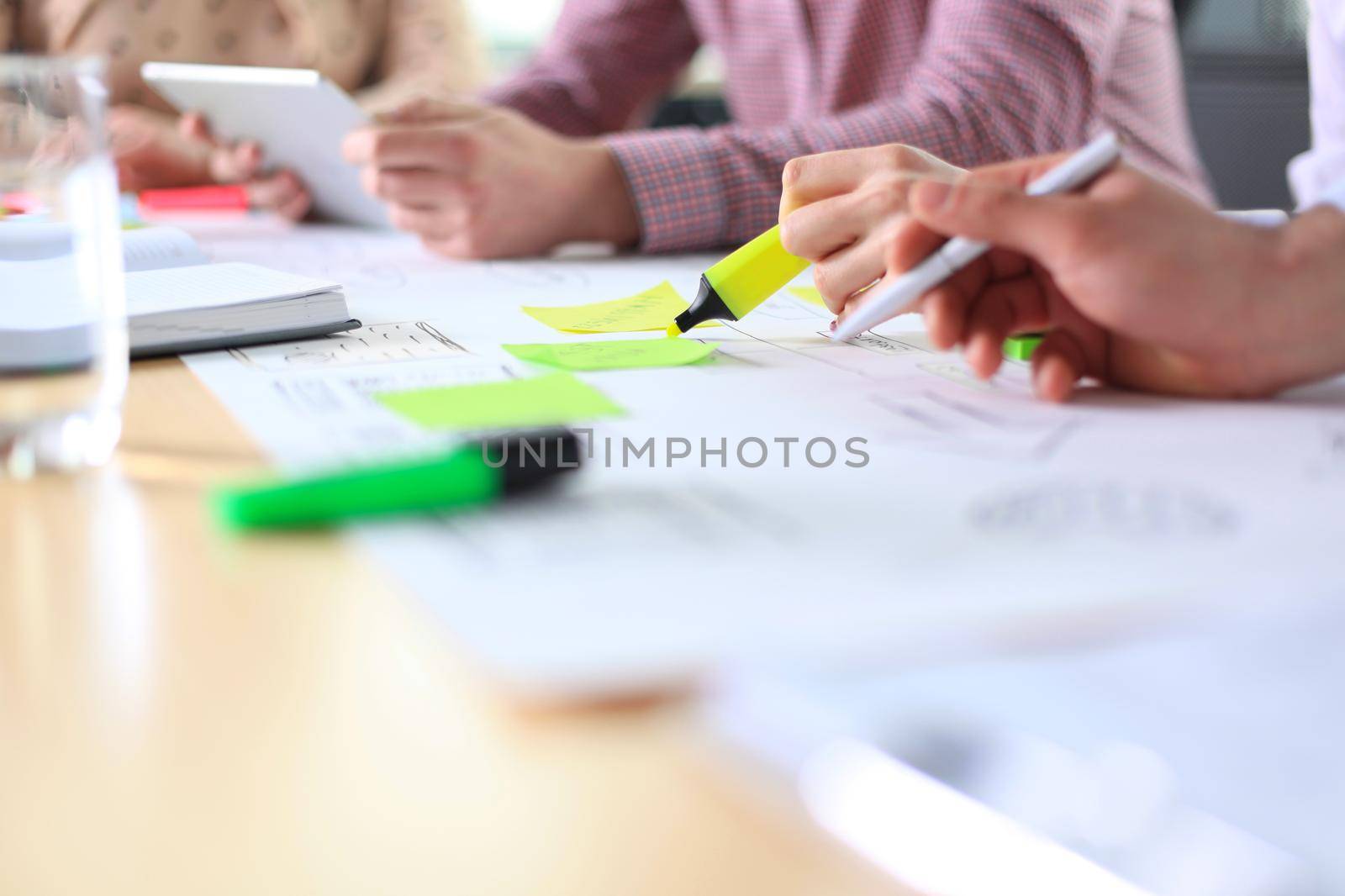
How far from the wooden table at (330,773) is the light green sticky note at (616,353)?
270 millimetres

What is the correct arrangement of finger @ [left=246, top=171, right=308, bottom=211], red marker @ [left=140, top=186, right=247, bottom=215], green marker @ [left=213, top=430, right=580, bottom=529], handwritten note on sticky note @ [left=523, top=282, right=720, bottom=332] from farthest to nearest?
red marker @ [left=140, top=186, right=247, bottom=215] < finger @ [left=246, top=171, right=308, bottom=211] < handwritten note on sticky note @ [left=523, top=282, right=720, bottom=332] < green marker @ [left=213, top=430, right=580, bottom=529]

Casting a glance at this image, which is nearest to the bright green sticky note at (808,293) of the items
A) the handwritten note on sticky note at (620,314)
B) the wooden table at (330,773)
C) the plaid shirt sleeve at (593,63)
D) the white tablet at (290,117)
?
the handwritten note on sticky note at (620,314)

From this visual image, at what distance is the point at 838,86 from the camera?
1316 mm

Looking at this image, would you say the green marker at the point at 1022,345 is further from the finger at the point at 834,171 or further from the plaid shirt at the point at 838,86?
the plaid shirt at the point at 838,86

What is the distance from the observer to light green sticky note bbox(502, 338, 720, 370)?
1.87 feet

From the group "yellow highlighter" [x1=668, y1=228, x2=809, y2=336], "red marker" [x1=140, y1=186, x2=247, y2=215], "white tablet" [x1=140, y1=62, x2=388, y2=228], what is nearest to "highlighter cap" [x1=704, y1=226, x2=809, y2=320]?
"yellow highlighter" [x1=668, y1=228, x2=809, y2=336]

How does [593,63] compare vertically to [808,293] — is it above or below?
above

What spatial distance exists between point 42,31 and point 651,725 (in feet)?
5.75

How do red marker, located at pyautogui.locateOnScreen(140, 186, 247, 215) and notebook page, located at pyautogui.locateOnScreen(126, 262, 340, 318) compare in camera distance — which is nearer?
notebook page, located at pyautogui.locateOnScreen(126, 262, 340, 318)

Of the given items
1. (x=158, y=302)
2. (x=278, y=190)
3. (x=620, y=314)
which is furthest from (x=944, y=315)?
(x=278, y=190)

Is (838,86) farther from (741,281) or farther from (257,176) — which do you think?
(741,281)

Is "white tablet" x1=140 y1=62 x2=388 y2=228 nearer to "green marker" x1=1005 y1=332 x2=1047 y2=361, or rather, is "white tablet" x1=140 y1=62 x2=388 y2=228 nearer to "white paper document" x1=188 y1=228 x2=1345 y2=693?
"white paper document" x1=188 y1=228 x2=1345 y2=693

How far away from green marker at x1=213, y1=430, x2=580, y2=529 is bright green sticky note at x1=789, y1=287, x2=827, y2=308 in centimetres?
46

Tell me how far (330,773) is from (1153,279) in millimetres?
345
